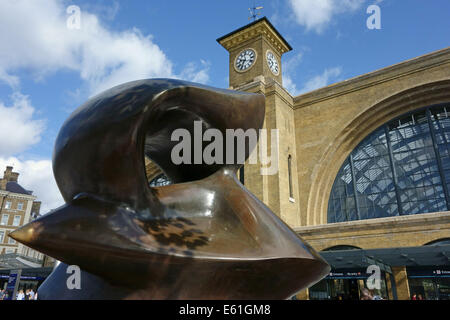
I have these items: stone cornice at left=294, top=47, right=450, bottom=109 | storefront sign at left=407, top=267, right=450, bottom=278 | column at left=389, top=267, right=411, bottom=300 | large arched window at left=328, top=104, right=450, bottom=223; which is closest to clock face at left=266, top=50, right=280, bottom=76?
stone cornice at left=294, top=47, right=450, bottom=109

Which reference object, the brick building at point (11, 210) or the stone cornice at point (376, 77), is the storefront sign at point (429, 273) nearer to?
the stone cornice at point (376, 77)

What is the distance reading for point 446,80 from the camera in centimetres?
1712

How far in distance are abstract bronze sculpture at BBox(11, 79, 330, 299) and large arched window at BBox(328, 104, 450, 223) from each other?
51.3ft

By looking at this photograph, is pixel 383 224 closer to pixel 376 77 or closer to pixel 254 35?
pixel 376 77

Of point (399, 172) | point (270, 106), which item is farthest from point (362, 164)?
point (270, 106)

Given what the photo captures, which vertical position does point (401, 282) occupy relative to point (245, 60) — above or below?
below

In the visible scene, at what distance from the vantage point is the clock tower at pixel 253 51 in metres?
22.4

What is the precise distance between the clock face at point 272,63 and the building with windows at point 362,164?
115 centimetres

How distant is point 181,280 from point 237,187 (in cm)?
144

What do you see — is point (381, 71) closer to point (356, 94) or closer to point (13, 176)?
point (356, 94)

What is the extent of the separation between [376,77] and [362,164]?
192 inches

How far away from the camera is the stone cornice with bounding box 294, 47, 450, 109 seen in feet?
57.4

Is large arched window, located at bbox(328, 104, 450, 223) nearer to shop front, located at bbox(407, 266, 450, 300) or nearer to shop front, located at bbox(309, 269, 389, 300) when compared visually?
shop front, located at bbox(407, 266, 450, 300)

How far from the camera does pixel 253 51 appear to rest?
75.4 feet
